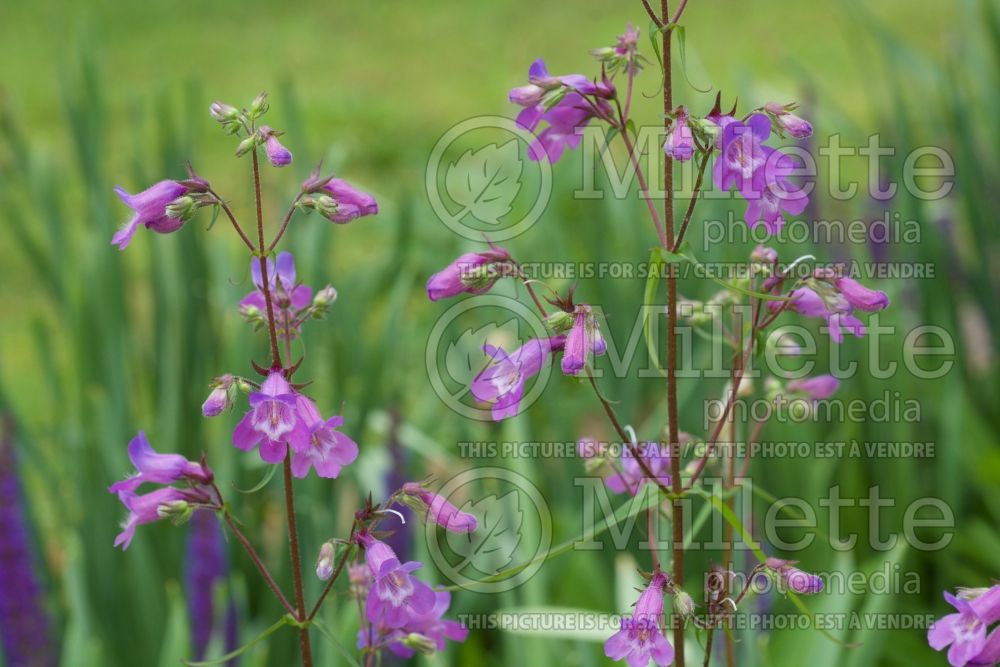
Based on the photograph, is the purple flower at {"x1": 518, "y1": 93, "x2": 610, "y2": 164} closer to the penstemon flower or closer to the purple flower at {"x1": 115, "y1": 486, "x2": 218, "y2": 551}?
the penstemon flower

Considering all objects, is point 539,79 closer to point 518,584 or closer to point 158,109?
point 518,584

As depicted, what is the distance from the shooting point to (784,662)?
7.70 feet

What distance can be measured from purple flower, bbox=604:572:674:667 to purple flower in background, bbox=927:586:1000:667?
27 centimetres

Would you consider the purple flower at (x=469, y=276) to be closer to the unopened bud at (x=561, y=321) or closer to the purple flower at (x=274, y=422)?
the unopened bud at (x=561, y=321)

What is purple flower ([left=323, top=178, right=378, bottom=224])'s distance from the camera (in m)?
1.31

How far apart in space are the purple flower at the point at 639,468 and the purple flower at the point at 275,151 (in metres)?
0.52

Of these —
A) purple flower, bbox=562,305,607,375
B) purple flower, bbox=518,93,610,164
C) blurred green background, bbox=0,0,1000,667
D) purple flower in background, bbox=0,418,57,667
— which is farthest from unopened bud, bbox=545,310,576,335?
purple flower in background, bbox=0,418,57,667

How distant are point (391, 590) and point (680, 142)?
0.57 metres

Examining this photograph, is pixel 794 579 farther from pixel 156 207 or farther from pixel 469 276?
pixel 156 207

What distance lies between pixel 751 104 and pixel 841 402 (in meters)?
0.94

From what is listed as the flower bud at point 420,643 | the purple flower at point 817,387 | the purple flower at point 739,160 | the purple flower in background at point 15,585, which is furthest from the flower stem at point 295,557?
the purple flower in background at point 15,585

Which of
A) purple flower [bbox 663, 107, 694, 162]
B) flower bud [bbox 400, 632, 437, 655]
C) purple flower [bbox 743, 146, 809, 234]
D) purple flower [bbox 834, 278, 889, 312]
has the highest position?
purple flower [bbox 663, 107, 694, 162]

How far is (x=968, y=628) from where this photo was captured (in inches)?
45.4

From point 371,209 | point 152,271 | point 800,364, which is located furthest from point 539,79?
point 152,271
